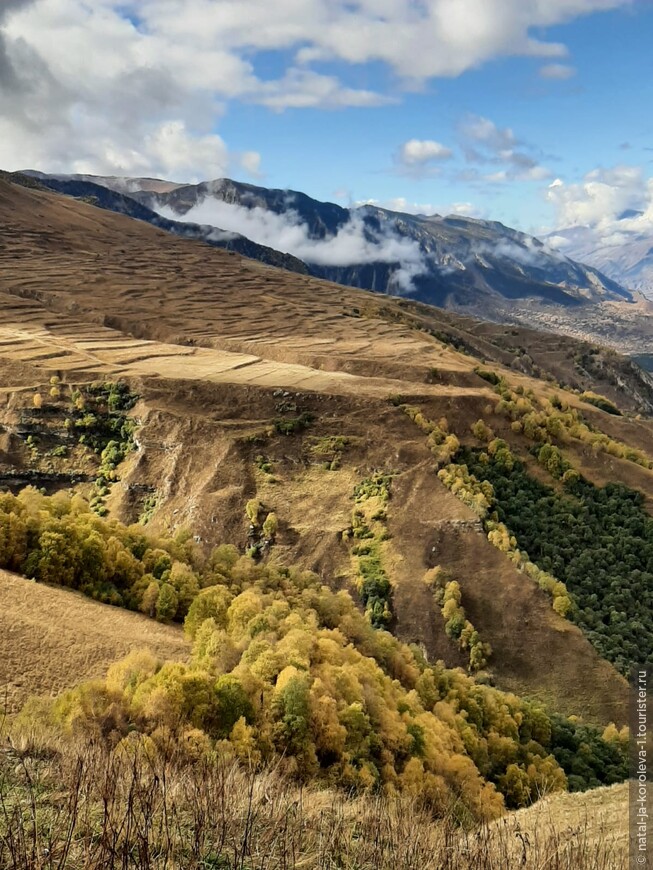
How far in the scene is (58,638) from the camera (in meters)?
21.2

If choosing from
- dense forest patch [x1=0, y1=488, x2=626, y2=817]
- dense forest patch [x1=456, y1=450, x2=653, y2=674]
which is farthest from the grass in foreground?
dense forest patch [x1=456, y1=450, x2=653, y2=674]

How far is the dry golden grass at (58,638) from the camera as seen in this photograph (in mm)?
19219

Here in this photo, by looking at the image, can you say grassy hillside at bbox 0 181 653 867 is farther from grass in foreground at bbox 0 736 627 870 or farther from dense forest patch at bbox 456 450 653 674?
grass in foreground at bbox 0 736 627 870

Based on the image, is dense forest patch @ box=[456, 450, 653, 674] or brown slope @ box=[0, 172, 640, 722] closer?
dense forest patch @ box=[456, 450, 653, 674]

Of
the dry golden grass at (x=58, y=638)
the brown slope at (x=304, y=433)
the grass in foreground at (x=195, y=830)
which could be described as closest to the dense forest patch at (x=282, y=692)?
the dry golden grass at (x=58, y=638)

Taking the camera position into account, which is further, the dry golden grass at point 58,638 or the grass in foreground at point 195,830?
the dry golden grass at point 58,638

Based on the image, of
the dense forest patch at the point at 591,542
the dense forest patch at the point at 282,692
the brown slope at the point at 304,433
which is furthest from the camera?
the brown slope at the point at 304,433

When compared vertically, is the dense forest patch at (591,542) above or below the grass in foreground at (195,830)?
below

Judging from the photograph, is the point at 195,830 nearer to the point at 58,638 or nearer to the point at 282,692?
the point at 282,692

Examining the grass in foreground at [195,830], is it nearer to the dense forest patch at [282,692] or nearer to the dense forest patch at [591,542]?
the dense forest patch at [282,692]

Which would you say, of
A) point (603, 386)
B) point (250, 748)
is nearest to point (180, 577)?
point (250, 748)

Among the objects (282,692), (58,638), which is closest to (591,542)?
(282,692)

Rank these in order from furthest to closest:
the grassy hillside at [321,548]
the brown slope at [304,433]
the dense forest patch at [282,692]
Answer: the brown slope at [304,433], the grassy hillside at [321,548], the dense forest patch at [282,692]

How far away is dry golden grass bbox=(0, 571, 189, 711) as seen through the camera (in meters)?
19.2
